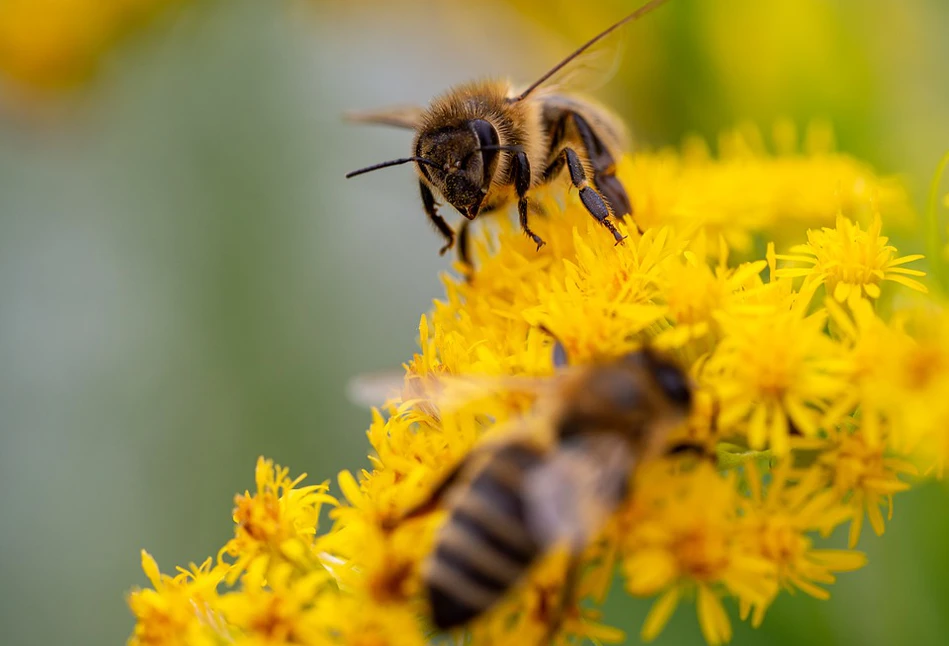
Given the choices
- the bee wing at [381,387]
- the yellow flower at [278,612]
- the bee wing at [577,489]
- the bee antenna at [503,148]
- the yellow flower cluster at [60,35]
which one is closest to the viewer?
the bee wing at [577,489]

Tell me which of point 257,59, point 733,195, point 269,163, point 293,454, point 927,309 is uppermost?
point 257,59

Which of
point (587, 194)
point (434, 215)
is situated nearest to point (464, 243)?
point (434, 215)

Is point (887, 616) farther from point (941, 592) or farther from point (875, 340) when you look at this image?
point (875, 340)

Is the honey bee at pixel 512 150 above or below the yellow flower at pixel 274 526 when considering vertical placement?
above

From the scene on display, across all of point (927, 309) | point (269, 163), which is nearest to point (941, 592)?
point (927, 309)

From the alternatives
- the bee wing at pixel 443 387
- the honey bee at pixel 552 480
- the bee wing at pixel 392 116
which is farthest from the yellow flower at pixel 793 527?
the bee wing at pixel 392 116

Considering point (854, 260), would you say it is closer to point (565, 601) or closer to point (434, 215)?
point (565, 601)

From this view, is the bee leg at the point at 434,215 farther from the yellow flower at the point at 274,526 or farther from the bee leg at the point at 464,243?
the yellow flower at the point at 274,526
